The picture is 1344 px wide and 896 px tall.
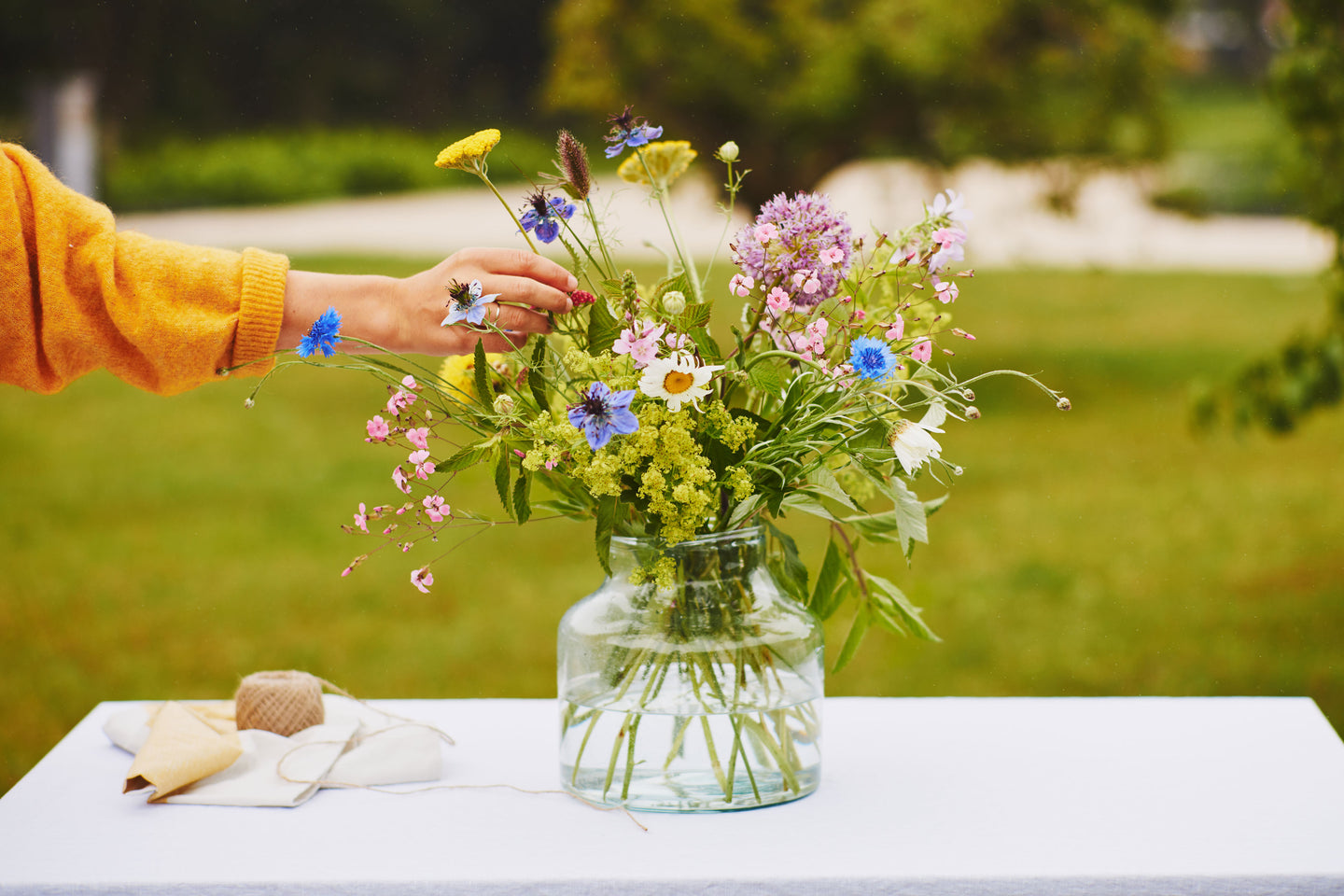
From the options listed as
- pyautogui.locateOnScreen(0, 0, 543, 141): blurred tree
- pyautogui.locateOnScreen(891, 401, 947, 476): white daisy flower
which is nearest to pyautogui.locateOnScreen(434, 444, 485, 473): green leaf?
pyautogui.locateOnScreen(891, 401, 947, 476): white daisy flower

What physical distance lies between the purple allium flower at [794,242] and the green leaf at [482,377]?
22 cm

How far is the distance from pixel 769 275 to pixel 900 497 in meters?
0.21

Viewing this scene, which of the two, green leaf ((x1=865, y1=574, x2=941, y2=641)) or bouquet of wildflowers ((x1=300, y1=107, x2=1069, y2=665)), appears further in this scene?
green leaf ((x1=865, y1=574, x2=941, y2=641))

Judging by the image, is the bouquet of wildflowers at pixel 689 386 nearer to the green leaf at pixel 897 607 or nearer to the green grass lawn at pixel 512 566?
the green leaf at pixel 897 607

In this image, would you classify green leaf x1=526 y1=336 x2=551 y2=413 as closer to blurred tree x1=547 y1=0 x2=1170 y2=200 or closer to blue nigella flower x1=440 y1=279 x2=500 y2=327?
blue nigella flower x1=440 y1=279 x2=500 y2=327

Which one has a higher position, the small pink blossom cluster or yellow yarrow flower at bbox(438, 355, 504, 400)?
yellow yarrow flower at bbox(438, 355, 504, 400)

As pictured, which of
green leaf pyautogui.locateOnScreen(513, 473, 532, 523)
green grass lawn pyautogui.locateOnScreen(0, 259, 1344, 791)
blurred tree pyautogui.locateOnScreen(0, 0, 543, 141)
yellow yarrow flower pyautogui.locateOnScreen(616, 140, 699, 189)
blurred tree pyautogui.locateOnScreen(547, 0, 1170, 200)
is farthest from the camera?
blurred tree pyautogui.locateOnScreen(0, 0, 543, 141)

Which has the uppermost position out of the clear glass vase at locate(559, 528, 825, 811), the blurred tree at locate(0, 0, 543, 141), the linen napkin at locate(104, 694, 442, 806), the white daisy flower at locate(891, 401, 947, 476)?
the blurred tree at locate(0, 0, 543, 141)

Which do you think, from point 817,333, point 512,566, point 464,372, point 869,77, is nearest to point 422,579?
point 464,372

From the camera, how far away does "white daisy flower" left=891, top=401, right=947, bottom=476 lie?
3.31 ft

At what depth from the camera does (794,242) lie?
3.48 feet

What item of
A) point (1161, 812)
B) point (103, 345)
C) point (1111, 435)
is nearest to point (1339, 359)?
point (1161, 812)

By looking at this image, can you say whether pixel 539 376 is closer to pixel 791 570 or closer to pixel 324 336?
pixel 324 336

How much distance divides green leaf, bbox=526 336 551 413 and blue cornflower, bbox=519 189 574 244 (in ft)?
0.28
